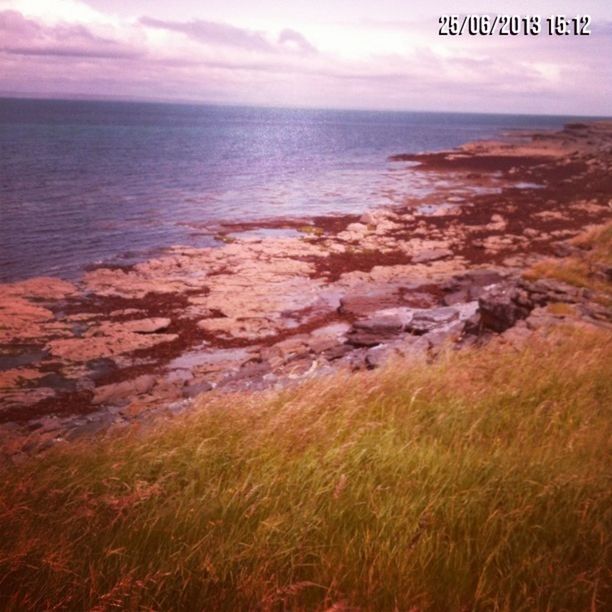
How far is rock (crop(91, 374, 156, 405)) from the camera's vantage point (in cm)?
1154

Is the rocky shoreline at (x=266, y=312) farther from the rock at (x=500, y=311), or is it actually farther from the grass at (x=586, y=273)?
the grass at (x=586, y=273)

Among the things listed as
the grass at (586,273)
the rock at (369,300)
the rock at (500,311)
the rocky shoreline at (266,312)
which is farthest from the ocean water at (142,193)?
the grass at (586,273)

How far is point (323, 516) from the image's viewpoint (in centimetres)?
286

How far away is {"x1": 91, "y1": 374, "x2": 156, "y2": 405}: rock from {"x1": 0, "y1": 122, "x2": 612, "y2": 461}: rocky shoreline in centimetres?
4

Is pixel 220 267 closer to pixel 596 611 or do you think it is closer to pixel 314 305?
pixel 314 305

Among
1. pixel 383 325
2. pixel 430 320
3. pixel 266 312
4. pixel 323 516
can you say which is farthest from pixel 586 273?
pixel 323 516

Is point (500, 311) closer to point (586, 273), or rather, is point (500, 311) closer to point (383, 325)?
point (586, 273)

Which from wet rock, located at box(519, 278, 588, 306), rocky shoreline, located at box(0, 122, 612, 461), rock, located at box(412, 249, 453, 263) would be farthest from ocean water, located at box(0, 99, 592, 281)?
wet rock, located at box(519, 278, 588, 306)

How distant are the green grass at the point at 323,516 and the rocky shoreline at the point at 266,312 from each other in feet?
5.17

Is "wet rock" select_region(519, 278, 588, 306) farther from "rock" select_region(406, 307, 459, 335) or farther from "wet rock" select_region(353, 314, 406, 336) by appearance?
"wet rock" select_region(353, 314, 406, 336)

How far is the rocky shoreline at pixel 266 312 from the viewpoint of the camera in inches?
426

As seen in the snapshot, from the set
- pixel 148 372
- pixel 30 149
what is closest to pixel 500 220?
pixel 148 372

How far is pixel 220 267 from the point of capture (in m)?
21.9

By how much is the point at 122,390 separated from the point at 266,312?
615 centimetres
